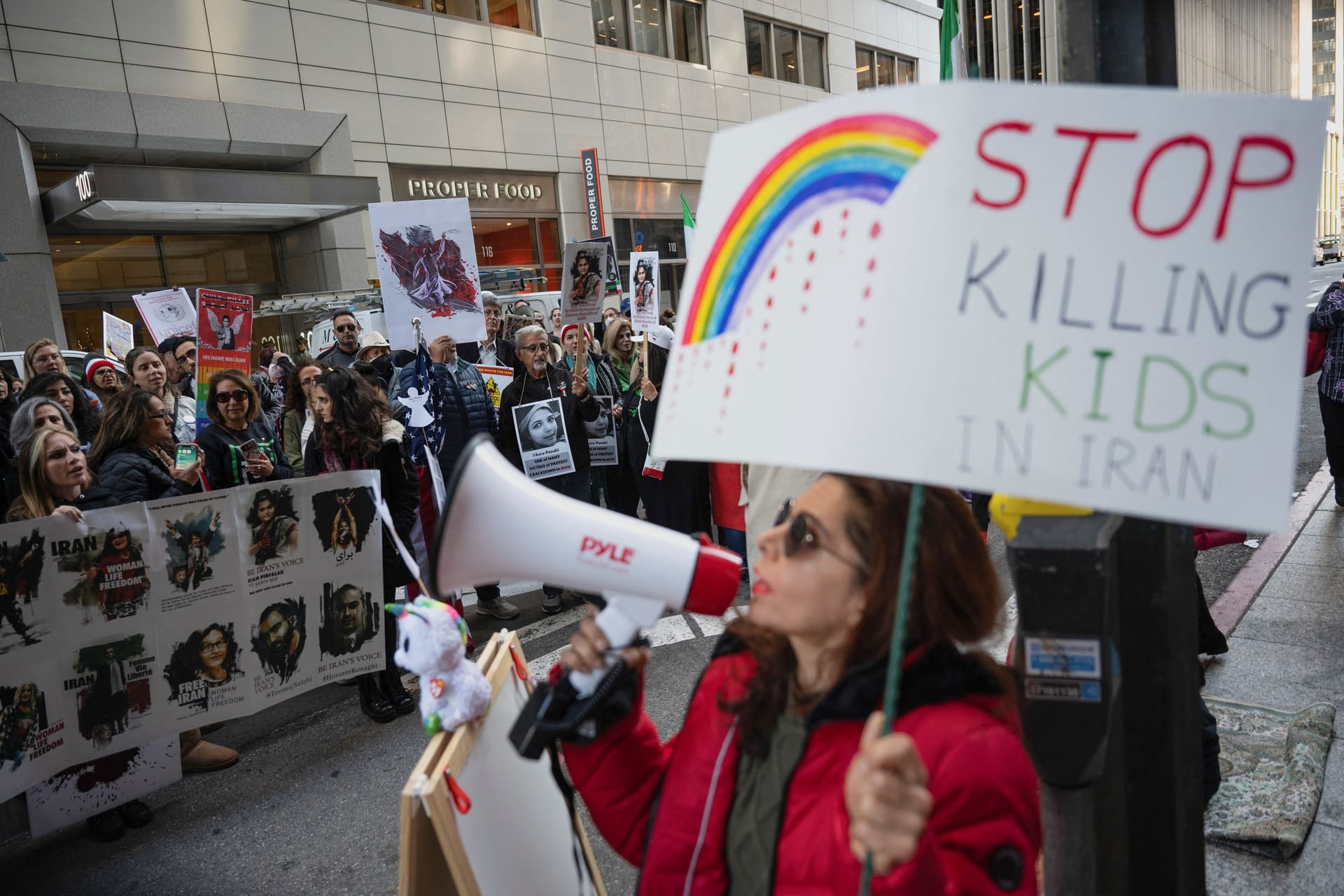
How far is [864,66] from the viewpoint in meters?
28.5

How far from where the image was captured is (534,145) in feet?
62.6

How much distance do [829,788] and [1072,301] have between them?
793mm

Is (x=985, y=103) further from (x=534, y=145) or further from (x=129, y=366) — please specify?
(x=534, y=145)

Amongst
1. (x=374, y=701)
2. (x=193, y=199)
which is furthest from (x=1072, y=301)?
(x=193, y=199)

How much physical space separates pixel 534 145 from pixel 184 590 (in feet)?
56.0

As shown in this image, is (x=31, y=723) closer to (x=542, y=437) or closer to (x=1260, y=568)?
(x=542, y=437)

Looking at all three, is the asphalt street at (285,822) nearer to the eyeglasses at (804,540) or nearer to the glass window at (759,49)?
the eyeglasses at (804,540)

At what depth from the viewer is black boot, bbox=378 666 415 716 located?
4418 mm

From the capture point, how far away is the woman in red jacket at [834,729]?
3.91 ft

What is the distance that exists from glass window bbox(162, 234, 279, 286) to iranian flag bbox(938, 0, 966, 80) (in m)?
15.6

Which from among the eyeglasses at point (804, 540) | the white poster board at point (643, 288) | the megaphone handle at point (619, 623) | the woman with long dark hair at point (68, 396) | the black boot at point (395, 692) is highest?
the white poster board at point (643, 288)

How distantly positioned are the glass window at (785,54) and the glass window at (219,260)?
15141 mm

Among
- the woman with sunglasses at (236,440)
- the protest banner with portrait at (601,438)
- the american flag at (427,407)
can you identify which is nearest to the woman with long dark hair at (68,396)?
the woman with sunglasses at (236,440)

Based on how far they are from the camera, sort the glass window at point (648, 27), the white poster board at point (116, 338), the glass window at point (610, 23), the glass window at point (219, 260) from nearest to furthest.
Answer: the white poster board at point (116, 338) < the glass window at point (219, 260) < the glass window at point (610, 23) < the glass window at point (648, 27)
